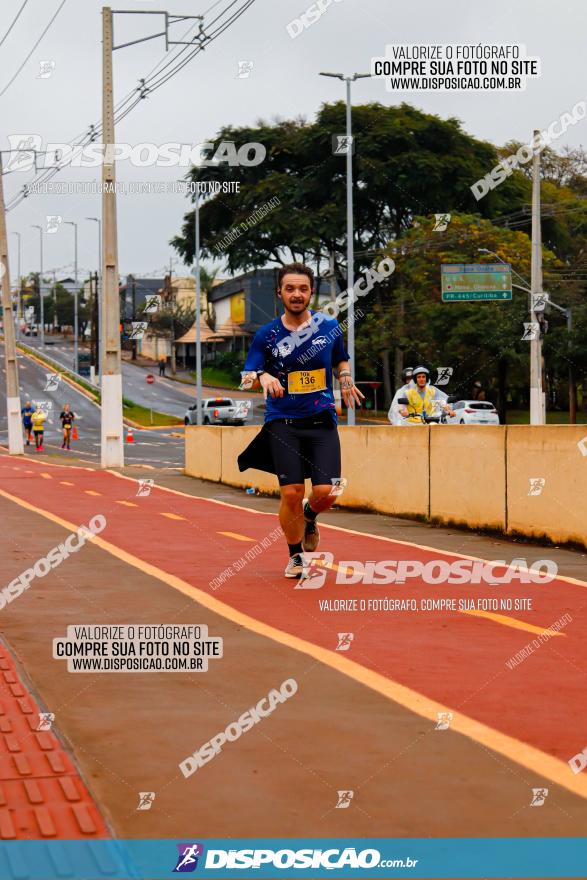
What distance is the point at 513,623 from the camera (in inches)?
293

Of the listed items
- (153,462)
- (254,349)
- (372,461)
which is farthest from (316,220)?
(254,349)

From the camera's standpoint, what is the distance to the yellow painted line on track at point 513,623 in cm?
715

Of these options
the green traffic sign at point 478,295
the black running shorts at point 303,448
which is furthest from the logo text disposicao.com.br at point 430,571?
the green traffic sign at point 478,295

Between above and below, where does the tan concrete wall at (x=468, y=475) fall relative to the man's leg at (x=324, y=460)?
below

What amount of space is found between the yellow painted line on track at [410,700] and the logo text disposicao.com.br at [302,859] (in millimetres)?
820

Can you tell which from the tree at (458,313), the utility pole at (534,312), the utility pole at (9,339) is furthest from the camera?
the tree at (458,313)

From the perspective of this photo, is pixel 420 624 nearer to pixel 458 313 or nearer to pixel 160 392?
pixel 458 313

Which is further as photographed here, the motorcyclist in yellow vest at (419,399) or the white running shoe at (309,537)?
the motorcyclist in yellow vest at (419,399)

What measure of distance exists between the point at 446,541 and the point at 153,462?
1130 inches

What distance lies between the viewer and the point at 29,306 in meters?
180

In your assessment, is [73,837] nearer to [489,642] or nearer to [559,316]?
[489,642]

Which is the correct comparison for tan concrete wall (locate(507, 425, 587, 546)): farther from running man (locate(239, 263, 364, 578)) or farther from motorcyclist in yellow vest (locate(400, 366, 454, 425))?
motorcyclist in yellow vest (locate(400, 366, 454, 425))

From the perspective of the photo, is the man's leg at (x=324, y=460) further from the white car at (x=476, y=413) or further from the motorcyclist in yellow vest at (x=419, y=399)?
the white car at (x=476, y=413)

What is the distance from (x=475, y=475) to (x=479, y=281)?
1771 inches
